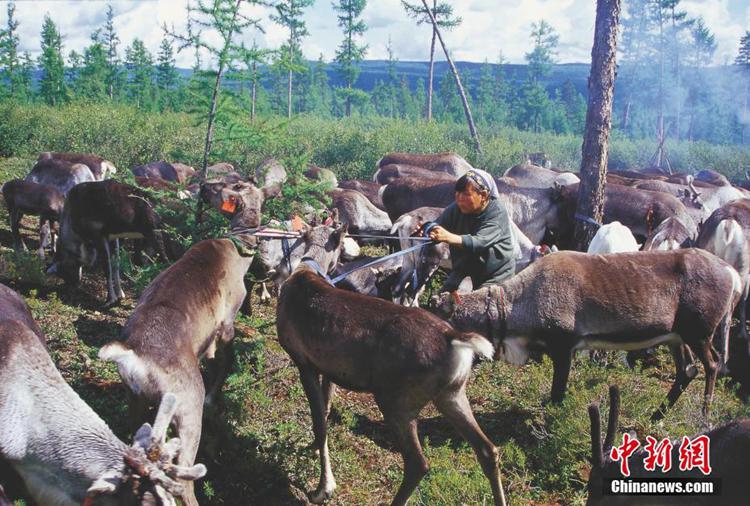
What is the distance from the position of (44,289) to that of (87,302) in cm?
70

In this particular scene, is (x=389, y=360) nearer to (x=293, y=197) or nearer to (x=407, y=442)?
(x=407, y=442)

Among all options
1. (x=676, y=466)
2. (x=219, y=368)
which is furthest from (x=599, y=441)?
(x=219, y=368)

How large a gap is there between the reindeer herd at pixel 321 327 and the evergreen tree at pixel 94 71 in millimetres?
40323

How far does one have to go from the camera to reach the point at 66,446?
12.3 ft

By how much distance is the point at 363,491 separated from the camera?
548 centimetres

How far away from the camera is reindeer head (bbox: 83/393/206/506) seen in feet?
10.2

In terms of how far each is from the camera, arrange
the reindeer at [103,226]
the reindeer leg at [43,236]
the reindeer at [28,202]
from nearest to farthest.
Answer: the reindeer at [103,226] < the reindeer at [28,202] < the reindeer leg at [43,236]

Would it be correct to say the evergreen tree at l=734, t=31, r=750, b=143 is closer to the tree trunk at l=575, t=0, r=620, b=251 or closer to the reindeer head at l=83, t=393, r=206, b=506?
the tree trunk at l=575, t=0, r=620, b=251

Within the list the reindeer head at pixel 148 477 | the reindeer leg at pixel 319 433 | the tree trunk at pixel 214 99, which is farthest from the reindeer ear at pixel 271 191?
the reindeer head at pixel 148 477

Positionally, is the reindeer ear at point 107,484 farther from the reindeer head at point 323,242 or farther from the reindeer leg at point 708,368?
the reindeer leg at point 708,368

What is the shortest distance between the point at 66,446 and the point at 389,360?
7.22 ft

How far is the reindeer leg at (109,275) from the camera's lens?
865 centimetres

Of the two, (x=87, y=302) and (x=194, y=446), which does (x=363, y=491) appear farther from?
(x=87, y=302)

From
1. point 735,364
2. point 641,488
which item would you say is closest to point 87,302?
point 641,488
